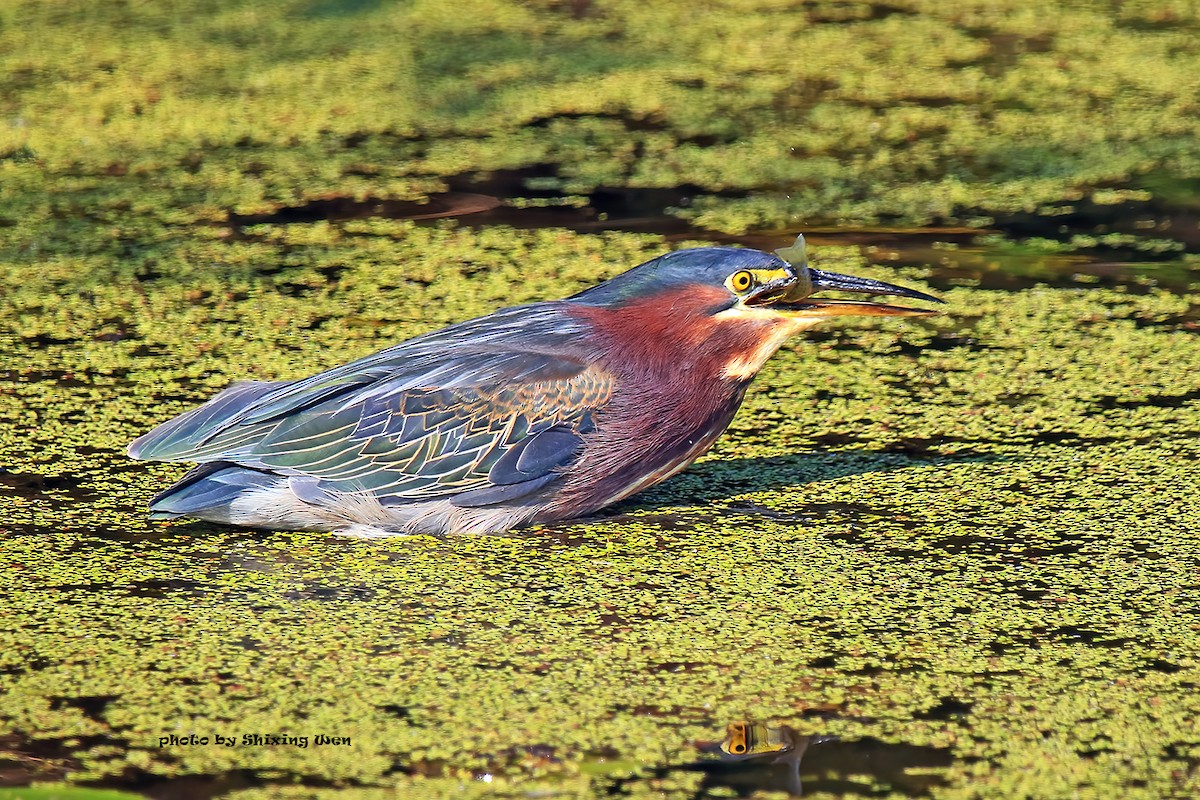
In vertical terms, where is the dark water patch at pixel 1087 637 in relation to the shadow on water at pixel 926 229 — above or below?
below

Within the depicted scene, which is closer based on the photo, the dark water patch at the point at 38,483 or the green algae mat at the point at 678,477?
the green algae mat at the point at 678,477

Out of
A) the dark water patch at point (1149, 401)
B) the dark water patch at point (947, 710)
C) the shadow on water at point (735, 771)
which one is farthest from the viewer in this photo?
the dark water patch at point (1149, 401)

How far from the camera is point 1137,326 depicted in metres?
4.98

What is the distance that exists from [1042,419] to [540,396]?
60.7 inches

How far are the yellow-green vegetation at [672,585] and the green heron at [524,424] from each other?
0.10m

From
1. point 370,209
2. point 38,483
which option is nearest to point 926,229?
point 370,209

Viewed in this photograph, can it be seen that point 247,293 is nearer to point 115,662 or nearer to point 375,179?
point 375,179

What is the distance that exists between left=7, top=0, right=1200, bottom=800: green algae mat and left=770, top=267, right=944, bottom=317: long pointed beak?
47 cm

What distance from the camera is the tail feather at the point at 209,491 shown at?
3.72m

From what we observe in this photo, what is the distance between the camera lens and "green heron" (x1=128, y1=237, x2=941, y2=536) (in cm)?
374

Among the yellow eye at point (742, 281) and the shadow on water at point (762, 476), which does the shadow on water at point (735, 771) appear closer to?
the shadow on water at point (762, 476)

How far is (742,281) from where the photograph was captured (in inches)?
148

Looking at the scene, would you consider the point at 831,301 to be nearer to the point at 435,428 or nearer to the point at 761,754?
the point at 435,428

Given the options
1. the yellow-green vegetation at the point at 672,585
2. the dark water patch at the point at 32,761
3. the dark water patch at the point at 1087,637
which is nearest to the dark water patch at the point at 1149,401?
the yellow-green vegetation at the point at 672,585
